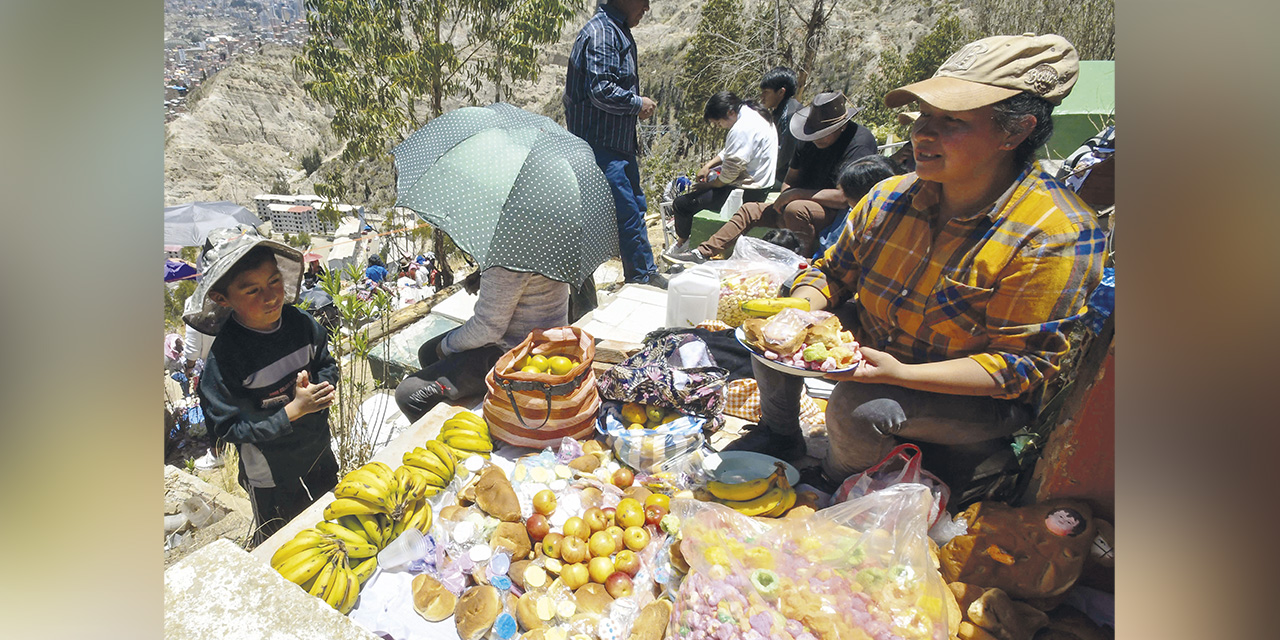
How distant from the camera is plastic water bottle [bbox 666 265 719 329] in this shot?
13.2 ft

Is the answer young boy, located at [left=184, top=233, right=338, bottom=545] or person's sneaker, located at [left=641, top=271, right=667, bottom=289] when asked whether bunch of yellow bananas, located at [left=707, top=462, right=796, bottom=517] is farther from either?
person's sneaker, located at [left=641, top=271, right=667, bottom=289]

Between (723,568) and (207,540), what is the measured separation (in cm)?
278

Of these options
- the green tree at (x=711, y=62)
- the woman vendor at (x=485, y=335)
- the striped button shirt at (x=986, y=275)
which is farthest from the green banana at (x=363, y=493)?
the green tree at (x=711, y=62)

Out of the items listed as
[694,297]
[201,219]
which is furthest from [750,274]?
[201,219]

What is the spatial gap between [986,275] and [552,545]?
5.22 ft

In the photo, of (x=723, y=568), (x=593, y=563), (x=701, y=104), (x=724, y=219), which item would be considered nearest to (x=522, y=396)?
(x=593, y=563)

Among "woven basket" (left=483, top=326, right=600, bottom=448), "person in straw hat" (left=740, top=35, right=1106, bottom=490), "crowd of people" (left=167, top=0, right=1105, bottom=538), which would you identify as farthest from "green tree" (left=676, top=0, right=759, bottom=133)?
"person in straw hat" (left=740, top=35, right=1106, bottom=490)

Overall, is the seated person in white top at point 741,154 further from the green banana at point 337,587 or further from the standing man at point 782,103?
the green banana at point 337,587

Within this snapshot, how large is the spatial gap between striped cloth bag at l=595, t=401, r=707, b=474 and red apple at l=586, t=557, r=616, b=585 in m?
0.59

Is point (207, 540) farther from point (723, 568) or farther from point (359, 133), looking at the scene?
point (359, 133)

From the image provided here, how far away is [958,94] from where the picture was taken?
6.15 feet

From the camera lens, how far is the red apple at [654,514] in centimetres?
225

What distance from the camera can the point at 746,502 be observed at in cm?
230
